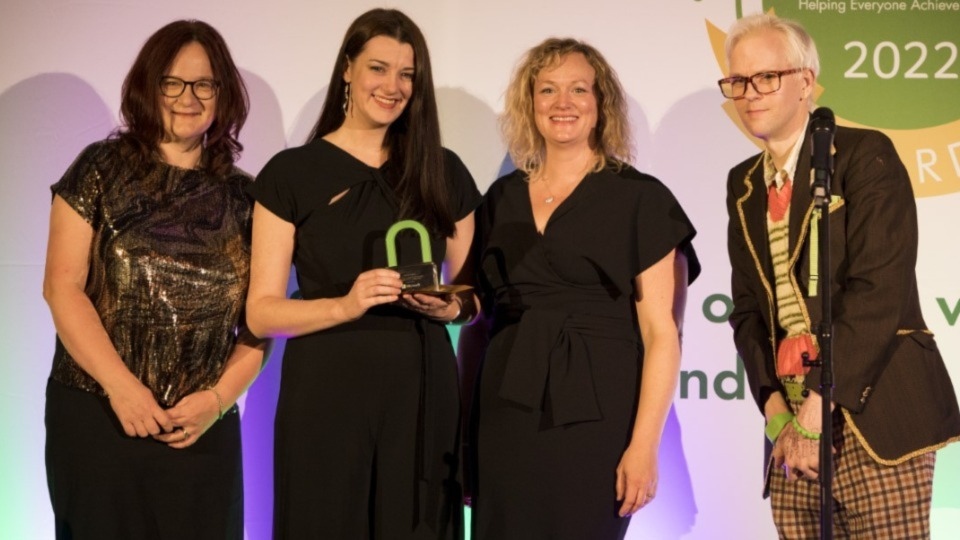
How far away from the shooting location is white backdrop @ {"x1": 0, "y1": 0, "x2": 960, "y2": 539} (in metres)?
4.04

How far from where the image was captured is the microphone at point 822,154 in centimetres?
243

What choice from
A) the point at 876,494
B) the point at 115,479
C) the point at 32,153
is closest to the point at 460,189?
the point at 115,479

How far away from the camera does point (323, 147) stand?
3229 millimetres

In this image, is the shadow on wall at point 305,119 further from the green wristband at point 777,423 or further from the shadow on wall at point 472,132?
the green wristband at point 777,423

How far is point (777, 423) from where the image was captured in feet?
9.82

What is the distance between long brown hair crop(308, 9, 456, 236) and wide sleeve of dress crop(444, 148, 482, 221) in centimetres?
4

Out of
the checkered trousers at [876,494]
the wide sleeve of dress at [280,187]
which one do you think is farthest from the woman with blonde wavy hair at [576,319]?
the wide sleeve of dress at [280,187]

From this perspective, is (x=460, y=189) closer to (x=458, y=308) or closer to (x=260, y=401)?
(x=458, y=308)

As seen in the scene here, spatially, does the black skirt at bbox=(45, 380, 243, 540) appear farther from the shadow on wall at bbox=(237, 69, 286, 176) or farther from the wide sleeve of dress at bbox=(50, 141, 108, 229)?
the shadow on wall at bbox=(237, 69, 286, 176)

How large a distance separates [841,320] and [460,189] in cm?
118

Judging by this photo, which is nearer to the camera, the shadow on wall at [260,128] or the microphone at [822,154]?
the microphone at [822,154]

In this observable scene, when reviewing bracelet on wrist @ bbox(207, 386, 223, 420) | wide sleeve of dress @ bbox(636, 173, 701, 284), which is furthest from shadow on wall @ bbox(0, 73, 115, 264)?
wide sleeve of dress @ bbox(636, 173, 701, 284)

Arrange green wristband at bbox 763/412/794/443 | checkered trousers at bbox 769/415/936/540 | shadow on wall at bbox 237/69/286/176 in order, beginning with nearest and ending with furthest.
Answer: checkered trousers at bbox 769/415/936/540
green wristband at bbox 763/412/794/443
shadow on wall at bbox 237/69/286/176

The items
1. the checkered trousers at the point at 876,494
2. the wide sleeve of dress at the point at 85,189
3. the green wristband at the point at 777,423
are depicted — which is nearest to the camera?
the checkered trousers at the point at 876,494
